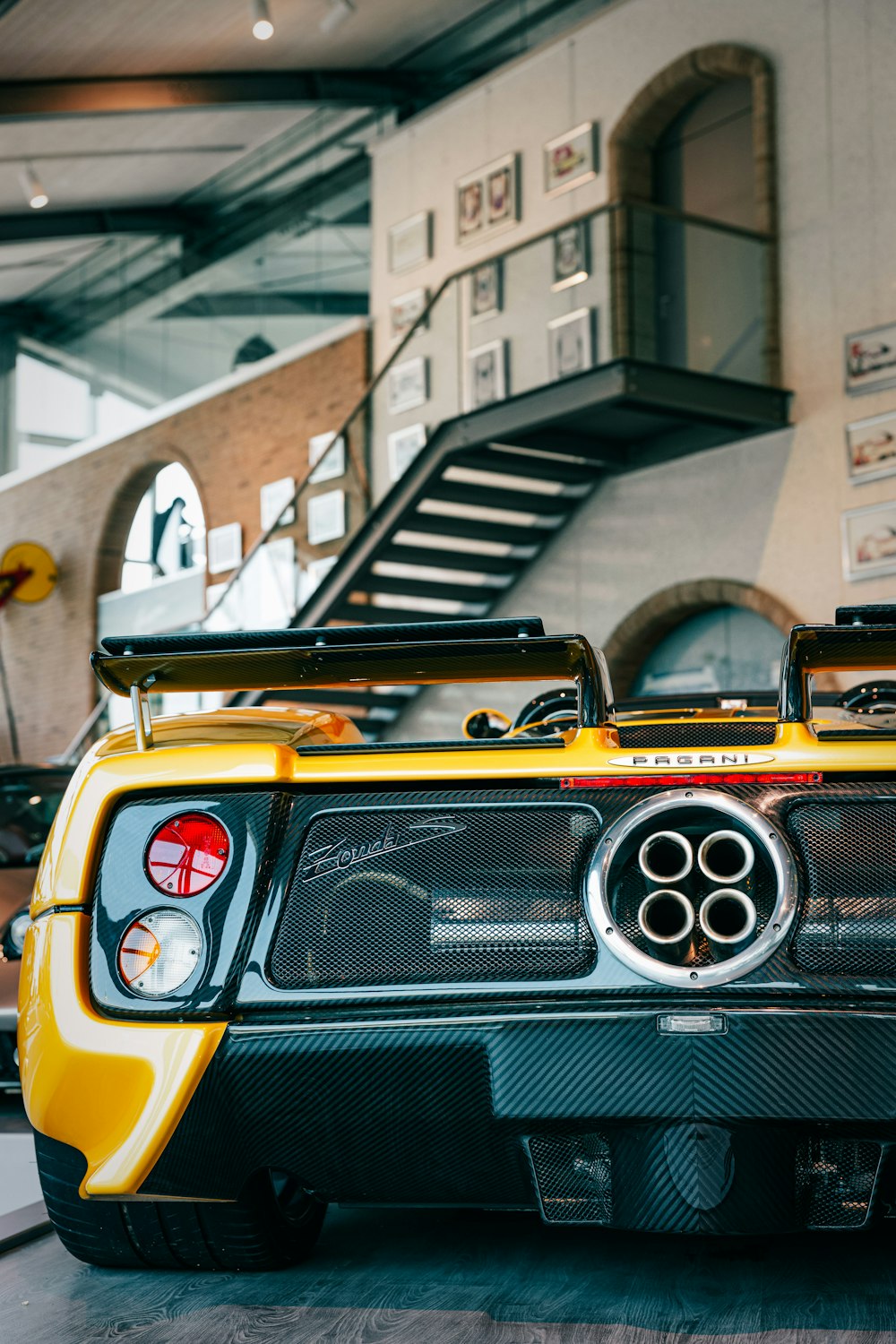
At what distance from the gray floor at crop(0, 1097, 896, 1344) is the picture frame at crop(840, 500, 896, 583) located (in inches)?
324

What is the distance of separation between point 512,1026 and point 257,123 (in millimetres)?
16826

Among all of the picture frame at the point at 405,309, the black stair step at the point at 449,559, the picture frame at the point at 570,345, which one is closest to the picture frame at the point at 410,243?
the picture frame at the point at 405,309

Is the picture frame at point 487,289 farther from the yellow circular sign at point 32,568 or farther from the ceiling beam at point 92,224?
the yellow circular sign at point 32,568

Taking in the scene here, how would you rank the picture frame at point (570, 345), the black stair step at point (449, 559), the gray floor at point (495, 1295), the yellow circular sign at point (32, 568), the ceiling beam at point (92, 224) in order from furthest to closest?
the yellow circular sign at point (32, 568), the ceiling beam at point (92, 224), the black stair step at point (449, 559), the picture frame at point (570, 345), the gray floor at point (495, 1295)

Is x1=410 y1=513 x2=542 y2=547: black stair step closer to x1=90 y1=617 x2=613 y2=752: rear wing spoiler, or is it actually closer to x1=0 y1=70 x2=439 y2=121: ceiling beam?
x1=0 y1=70 x2=439 y2=121: ceiling beam

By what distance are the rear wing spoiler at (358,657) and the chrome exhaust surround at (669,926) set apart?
315 millimetres

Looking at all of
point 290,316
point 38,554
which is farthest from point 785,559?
point 38,554

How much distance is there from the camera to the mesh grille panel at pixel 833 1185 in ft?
6.89

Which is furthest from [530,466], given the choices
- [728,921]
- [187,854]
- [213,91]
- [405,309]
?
[728,921]

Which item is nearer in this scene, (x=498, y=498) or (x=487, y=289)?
(x=487, y=289)

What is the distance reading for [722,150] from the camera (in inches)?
482

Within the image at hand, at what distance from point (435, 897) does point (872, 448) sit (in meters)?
9.01

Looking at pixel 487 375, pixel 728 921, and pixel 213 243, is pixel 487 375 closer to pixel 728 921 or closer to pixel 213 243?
pixel 213 243

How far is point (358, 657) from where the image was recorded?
2.40m
